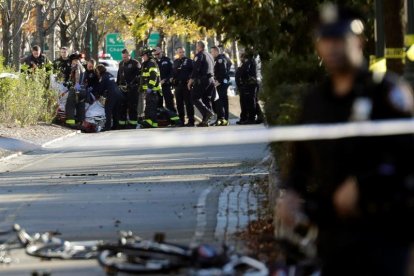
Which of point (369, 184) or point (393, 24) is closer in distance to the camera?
point (369, 184)

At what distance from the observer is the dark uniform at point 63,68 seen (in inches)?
1259

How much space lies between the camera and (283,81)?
13727mm

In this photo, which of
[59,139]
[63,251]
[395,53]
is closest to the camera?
[63,251]

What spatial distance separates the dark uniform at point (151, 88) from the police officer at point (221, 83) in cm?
147

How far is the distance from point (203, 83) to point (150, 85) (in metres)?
1.32

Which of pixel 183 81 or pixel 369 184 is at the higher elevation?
pixel 369 184

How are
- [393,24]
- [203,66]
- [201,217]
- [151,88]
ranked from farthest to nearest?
[151,88]
[203,66]
[201,217]
[393,24]

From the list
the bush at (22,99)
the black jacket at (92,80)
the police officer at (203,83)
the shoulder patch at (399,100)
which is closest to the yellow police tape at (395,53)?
the shoulder patch at (399,100)

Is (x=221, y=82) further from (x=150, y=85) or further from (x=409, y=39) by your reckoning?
(x=409, y=39)

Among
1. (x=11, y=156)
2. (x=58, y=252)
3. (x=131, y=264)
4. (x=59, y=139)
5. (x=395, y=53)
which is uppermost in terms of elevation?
(x=395, y=53)

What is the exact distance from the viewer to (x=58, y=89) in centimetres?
3148

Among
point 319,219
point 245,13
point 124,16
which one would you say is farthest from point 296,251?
point 124,16

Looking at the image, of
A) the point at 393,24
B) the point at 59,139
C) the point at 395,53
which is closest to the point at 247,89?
the point at 59,139

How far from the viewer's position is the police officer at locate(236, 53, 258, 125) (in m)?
31.5
